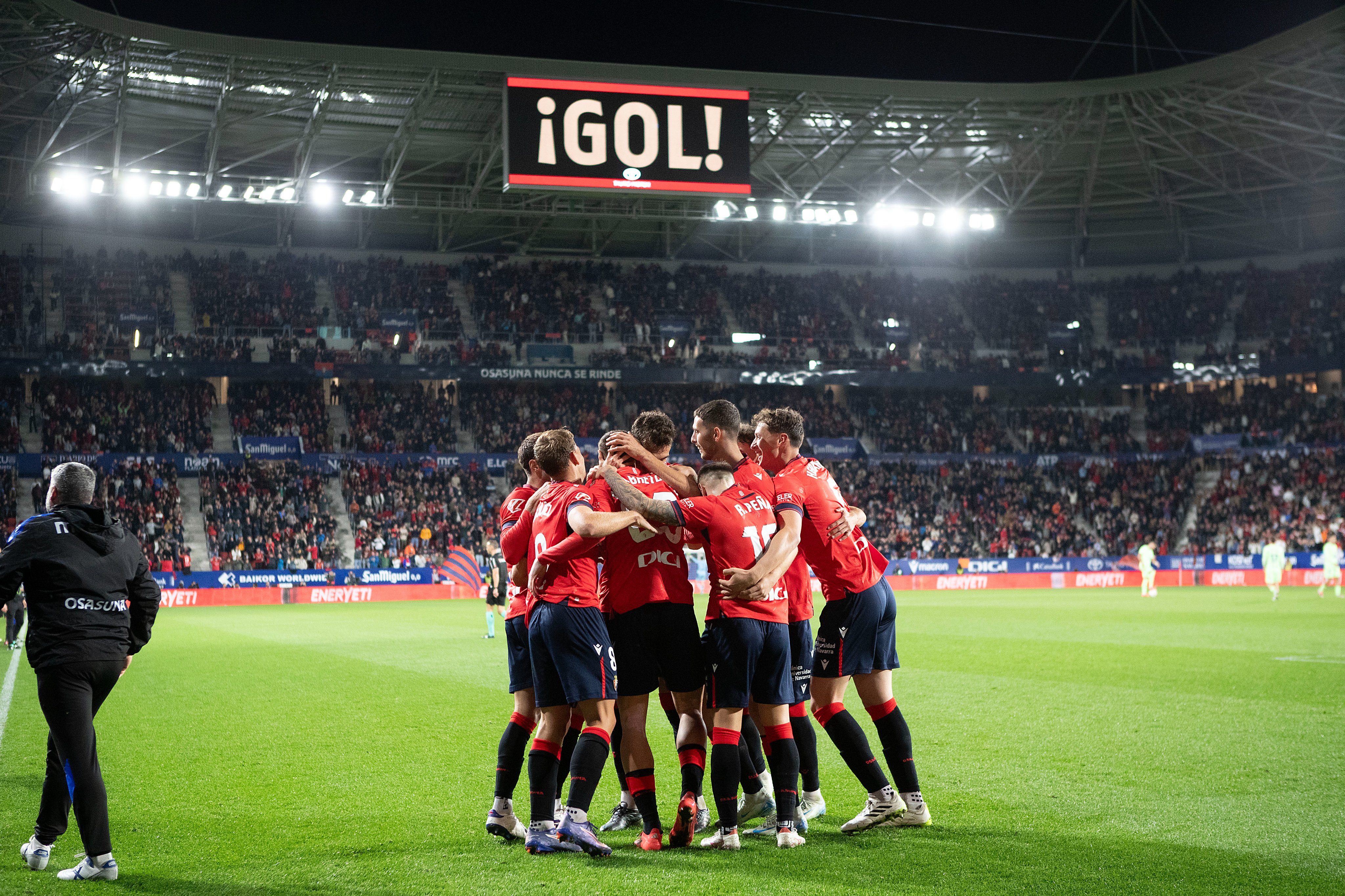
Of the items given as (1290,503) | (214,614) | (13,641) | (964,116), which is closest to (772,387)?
(964,116)

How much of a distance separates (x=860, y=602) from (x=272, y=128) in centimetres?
3687

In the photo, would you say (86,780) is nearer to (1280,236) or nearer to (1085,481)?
(1085,481)

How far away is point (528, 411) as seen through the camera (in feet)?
164

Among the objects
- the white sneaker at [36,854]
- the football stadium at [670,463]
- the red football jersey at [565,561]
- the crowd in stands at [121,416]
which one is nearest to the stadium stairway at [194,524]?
the football stadium at [670,463]

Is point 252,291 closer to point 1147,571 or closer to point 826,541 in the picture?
point 1147,571

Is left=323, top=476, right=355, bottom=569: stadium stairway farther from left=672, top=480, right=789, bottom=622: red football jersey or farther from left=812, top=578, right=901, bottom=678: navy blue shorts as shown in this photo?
left=672, top=480, right=789, bottom=622: red football jersey

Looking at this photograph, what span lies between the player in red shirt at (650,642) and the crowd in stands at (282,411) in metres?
40.3

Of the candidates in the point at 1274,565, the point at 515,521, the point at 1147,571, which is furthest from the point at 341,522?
the point at 515,521

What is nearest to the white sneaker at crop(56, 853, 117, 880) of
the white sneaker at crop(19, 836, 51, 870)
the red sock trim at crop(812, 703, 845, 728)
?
the white sneaker at crop(19, 836, 51, 870)

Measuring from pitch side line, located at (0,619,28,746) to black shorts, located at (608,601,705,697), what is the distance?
19.1 feet

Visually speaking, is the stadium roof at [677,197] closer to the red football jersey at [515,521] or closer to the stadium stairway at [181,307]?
the stadium stairway at [181,307]

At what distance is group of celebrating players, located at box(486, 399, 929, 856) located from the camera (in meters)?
6.90

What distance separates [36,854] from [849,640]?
16.2 feet

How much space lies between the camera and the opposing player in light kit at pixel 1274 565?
103ft
